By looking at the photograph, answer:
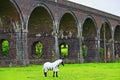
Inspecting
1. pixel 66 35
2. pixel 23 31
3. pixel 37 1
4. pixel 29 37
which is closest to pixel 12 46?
pixel 23 31

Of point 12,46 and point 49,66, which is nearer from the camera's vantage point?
point 49,66

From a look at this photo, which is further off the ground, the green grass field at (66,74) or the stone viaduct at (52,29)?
the stone viaduct at (52,29)

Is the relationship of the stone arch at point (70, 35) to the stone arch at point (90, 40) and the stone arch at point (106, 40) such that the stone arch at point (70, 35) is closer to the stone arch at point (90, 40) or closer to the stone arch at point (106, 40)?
the stone arch at point (90, 40)

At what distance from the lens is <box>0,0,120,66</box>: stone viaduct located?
3044 cm

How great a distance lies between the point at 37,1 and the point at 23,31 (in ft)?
11.3

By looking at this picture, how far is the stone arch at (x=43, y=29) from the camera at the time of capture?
3569 centimetres

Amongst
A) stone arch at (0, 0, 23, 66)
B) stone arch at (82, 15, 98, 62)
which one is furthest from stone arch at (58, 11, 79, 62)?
stone arch at (0, 0, 23, 66)

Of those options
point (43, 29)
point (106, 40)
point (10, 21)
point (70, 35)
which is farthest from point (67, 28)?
point (106, 40)

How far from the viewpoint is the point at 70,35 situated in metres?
42.3

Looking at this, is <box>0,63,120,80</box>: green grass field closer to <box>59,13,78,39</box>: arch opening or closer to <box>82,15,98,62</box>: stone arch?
<box>59,13,78,39</box>: arch opening

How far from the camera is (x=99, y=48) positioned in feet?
159

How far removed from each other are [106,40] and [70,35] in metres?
12.7

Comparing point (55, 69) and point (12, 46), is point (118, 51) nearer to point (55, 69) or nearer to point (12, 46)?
point (12, 46)

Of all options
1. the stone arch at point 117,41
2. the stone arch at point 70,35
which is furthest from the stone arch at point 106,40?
the stone arch at point 70,35
